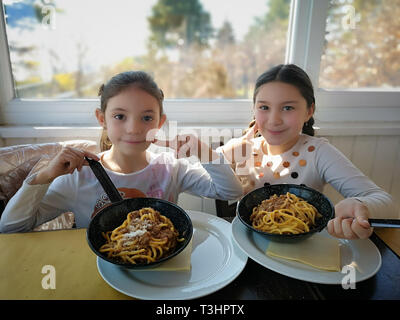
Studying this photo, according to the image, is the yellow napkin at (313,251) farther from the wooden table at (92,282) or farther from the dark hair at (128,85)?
the dark hair at (128,85)

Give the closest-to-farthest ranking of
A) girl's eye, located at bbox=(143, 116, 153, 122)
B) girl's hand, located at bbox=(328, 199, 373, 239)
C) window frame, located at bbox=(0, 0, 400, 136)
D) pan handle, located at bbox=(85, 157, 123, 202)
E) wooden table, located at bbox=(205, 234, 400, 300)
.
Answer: wooden table, located at bbox=(205, 234, 400, 300)
girl's hand, located at bbox=(328, 199, 373, 239)
pan handle, located at bbox=(85, 157, 123, 202)
girl's eye, located at bbox=(143, 116, 153, 122)
window frame, located at bbox=(0, 0, 400, 136)

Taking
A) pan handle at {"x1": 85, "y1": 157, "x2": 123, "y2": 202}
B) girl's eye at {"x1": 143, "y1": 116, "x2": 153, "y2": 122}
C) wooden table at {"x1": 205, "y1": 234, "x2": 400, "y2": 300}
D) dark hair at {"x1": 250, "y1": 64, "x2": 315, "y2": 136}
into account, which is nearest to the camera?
wooden table at {"x1": 205, "y1": 234, "x2": 400, "y2": 300}

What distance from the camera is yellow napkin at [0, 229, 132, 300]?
0.72 meters

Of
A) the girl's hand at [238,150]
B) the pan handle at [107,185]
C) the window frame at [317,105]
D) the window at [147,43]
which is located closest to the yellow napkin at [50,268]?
the pan handle at [107,185]

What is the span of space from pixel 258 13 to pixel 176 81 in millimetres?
658

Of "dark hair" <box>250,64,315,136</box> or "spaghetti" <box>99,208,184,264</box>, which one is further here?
"dark hair" <box>250,64,315,136</box>

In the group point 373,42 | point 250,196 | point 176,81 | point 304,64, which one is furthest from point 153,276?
point 373,42

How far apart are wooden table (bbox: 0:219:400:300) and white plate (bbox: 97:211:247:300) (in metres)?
0.02

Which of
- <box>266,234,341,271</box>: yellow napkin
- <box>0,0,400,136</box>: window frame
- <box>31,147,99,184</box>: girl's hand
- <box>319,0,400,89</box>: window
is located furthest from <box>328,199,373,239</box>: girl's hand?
<box>319,0,400,89</box>: window

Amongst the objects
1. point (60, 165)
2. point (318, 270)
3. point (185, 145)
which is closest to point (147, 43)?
point (185, 145)

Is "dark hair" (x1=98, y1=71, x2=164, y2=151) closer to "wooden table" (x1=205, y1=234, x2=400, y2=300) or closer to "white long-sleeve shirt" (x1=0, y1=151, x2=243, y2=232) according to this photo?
"white long-sleeve shirt" (x1=0, y1=151, x2=243, y2=232)

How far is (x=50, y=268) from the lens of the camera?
0.79m

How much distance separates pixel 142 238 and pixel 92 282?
16cm

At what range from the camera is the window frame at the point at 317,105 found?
1824mm
